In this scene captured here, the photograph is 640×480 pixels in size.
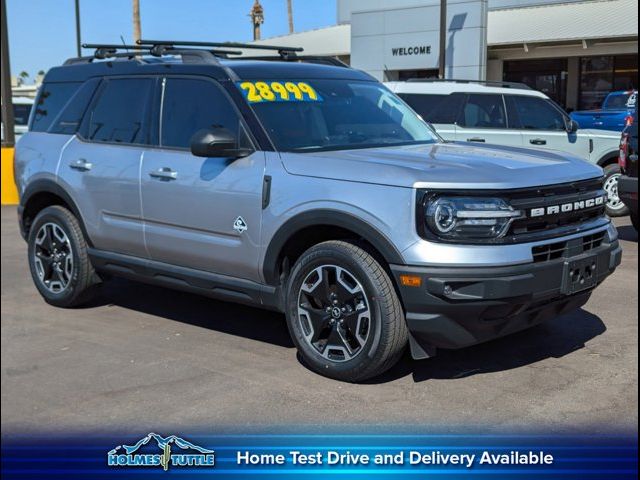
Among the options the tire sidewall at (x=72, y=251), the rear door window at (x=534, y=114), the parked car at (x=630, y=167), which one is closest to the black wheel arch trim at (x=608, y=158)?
the rear door window at (x=534, y=114)

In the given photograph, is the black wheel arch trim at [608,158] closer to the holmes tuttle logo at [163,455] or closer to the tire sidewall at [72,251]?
the tire sidewall at [72,251]

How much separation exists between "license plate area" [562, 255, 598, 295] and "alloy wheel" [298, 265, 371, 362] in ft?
3.58

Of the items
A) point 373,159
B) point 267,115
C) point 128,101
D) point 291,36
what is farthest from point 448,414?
point 291,36

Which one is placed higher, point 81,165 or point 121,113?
point 121,113

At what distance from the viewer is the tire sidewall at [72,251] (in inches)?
228

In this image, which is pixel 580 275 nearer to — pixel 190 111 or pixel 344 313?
pixel 344 313

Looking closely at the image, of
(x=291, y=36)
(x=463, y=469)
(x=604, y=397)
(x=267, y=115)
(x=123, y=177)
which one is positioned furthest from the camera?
(x=291, y=36)

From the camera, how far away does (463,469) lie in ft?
11.2

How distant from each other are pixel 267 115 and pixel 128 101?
1.36 meters

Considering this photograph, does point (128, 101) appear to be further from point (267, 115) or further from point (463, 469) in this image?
point (463, 469)

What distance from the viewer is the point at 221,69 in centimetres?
500

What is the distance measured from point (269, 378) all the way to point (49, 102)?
335 cm

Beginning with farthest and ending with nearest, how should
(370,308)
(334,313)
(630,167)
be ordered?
1. (630,167)
2. (334,313)
3. (370,308)

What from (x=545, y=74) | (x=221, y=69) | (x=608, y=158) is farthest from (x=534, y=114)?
(x=545, y=74)
